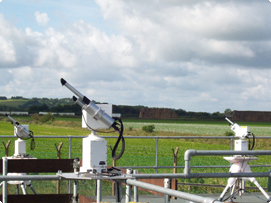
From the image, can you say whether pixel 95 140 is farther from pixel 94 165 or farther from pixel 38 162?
pixel 38 162

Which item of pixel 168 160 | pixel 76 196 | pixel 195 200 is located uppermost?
pixel 195 200

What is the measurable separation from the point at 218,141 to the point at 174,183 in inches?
1839

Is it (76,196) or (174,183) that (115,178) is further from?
(174,183)

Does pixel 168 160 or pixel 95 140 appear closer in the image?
pixel 95 140

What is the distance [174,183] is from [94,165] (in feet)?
10.4

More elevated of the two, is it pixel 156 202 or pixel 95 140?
pixel 95 140

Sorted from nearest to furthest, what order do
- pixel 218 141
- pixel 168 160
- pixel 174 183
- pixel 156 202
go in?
pixel 174 183 < pixel 156 202 < pixel 168 160 < pixel 218 141

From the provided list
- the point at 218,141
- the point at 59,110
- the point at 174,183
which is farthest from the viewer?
the point at 59,110

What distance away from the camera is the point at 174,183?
24.3ft

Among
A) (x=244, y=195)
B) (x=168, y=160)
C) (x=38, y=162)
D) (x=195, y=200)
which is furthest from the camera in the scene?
(x=168, y=160)

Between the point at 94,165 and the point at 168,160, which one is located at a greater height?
the point at 94,165

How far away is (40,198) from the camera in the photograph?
5.11m

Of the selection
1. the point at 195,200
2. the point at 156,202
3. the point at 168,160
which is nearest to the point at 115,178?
the point at 195,200

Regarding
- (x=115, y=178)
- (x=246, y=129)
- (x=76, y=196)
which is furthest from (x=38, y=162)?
(x=246, y=129)
